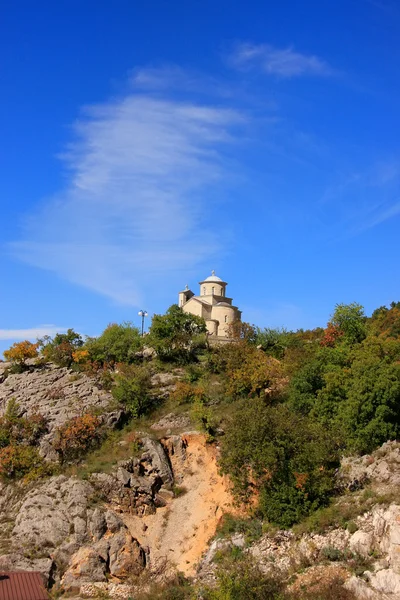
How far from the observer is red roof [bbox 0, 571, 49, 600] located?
2477 cm

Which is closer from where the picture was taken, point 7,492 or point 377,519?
point 377,519

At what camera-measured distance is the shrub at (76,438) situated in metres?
37.2

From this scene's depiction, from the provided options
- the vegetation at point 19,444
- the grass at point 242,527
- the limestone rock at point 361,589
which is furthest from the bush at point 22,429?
the limestone rock at point 361,589

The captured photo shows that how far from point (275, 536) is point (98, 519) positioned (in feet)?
31.5

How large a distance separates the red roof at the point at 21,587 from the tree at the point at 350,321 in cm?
3113

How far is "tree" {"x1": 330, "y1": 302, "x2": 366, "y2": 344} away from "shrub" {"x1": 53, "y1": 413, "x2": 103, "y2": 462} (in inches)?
865

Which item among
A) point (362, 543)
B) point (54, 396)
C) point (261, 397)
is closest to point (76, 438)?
point (54, 396)

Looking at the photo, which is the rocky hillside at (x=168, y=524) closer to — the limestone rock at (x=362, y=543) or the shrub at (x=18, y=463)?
the limestone rock at (x=362, y=543)

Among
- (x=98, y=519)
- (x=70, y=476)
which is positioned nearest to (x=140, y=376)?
(x=70, y=476)

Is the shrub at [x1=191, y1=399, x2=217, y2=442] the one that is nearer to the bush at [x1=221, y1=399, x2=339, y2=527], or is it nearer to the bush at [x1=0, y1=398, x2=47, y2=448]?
the bush at [x1=221, y1=399, x2=339, y2=527]

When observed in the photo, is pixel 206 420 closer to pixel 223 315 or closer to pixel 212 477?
pixel 212 477

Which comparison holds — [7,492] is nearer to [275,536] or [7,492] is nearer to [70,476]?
[70,476]

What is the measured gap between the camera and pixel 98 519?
3225 centimetres

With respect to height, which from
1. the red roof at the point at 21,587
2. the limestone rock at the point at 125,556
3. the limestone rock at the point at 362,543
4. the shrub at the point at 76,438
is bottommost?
the red roof at the point at 21,587
